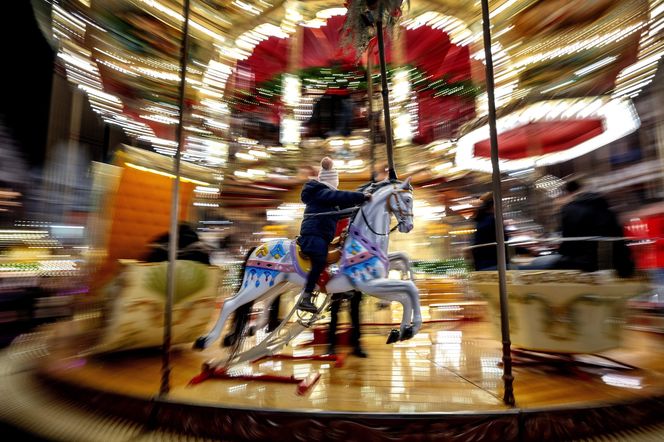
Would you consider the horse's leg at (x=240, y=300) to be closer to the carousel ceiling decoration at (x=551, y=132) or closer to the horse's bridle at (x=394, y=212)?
the horse's bridle at (x=394, y=212)

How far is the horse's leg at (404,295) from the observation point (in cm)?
212

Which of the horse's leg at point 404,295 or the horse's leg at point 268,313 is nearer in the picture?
the horse's leg at point 404,295

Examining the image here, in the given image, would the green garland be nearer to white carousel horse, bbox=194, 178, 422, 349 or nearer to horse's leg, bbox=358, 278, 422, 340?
white carousel horse, bbox=194, 178, 422, 349

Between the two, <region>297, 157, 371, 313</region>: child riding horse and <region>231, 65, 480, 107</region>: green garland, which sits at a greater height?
<region>231, 65, 480, 107</region>: green garland

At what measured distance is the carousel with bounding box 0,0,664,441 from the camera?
75.7 inches

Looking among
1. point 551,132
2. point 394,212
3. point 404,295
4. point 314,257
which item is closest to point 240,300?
point 314,257

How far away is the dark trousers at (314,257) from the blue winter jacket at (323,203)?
67mm

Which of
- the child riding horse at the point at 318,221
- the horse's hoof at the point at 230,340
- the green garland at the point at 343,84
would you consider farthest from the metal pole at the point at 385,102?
the green garland at the point at 343,84

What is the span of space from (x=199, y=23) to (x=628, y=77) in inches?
191

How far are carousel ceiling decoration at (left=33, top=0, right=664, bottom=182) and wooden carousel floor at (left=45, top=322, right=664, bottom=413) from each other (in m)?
2.89

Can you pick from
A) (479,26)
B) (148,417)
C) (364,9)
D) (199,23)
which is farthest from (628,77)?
(148,417)

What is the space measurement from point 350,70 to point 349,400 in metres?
4.09

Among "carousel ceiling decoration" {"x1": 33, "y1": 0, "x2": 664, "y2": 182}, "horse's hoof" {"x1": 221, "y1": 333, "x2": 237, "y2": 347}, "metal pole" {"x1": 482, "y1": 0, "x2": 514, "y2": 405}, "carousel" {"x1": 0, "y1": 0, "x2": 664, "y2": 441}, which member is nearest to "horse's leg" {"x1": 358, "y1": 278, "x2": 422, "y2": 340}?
"carousel" {"x1": 0, "y1": 0, "x2": 664, "y2": 441}

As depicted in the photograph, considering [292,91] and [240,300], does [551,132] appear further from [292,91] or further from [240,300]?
[240,300]
